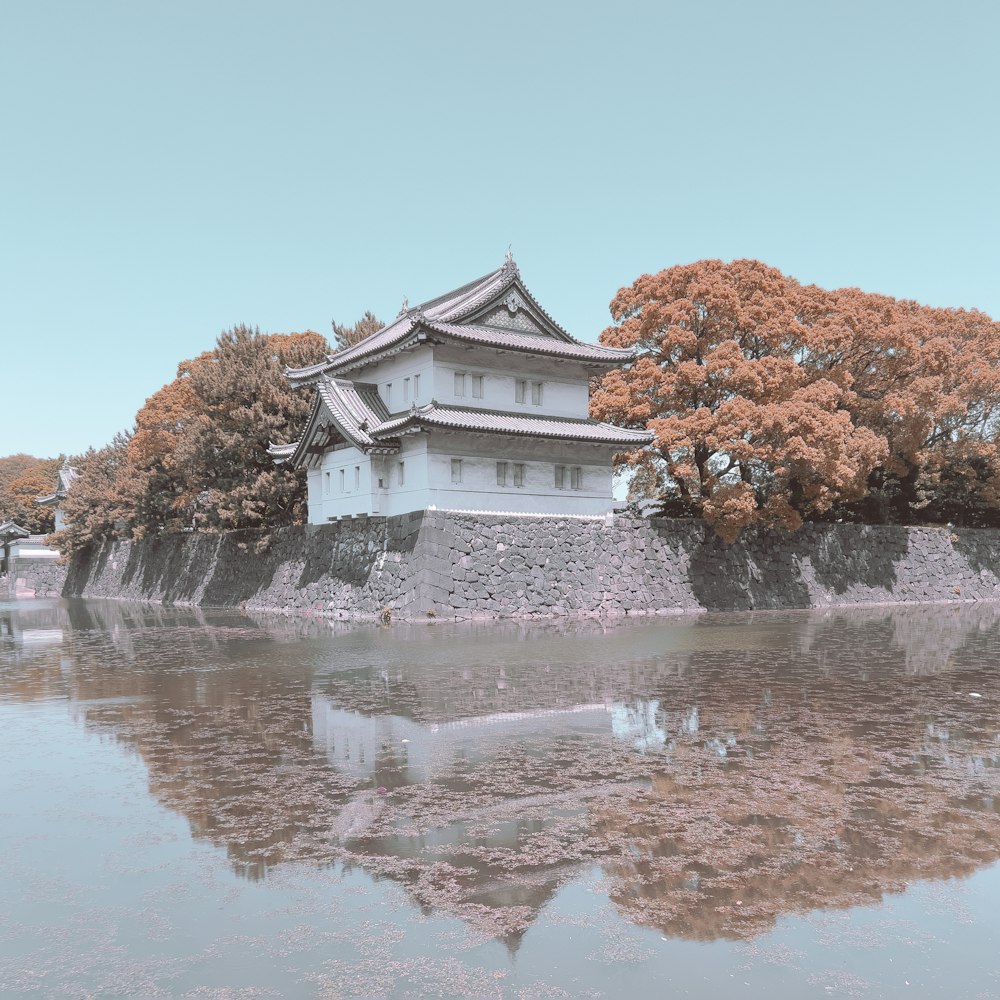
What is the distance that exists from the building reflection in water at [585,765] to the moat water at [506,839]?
39 millimetres

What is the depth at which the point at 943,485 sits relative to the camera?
41.5 m

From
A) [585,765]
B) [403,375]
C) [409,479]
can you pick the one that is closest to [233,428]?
[403,375]

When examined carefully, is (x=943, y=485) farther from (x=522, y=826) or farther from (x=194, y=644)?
(x=522, y=826)

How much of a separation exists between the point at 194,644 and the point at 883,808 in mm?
18078

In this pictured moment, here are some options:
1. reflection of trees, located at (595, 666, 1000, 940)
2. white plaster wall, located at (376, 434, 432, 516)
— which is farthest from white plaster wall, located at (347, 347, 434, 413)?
reflection of trees, located at (595, 666, 1000, 940)

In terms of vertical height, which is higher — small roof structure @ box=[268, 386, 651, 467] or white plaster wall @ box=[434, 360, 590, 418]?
white plaster wall @ box=[434, 360, 590, 418]

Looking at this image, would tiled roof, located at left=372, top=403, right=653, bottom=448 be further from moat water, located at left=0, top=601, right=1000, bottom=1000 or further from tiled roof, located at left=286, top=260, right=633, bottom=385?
moat water, located at left=0, top=601, right=1000, bottom=1000

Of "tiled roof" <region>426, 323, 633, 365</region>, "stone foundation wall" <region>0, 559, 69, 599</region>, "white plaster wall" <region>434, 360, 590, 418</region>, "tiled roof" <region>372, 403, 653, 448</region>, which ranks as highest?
"tiled roof" <region>426, 323, 633, 365</region>

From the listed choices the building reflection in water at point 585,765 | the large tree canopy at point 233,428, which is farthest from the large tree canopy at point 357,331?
the building reflection in water at point 585,765

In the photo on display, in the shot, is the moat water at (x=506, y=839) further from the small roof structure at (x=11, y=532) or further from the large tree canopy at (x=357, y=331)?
the small roof structure at (x=11, y=532)

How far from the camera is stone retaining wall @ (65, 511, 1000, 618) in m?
28.0

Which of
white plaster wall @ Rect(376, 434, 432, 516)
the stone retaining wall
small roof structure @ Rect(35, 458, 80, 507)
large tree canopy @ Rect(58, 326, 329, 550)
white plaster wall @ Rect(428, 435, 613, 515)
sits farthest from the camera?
small roof structure @ Rect(35, 458, 80, 507)

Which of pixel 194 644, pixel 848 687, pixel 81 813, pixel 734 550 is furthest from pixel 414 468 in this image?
pixel 81 813

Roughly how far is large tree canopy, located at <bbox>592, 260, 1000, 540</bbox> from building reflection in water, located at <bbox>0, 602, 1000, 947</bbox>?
12965 millimetres
